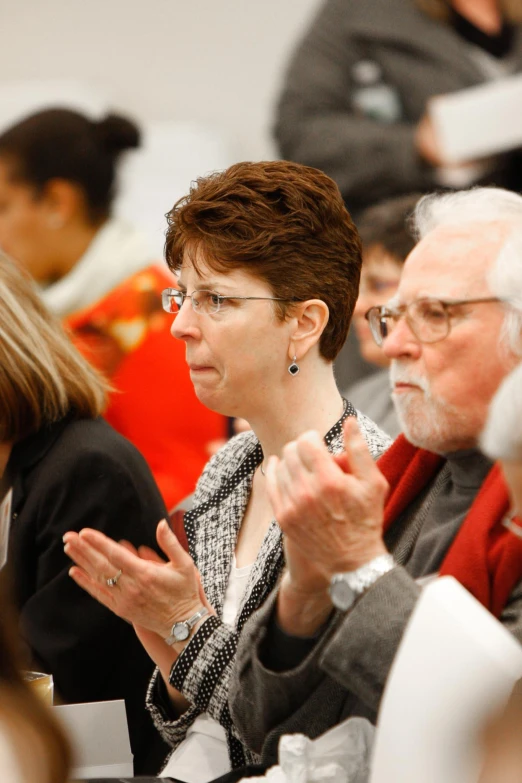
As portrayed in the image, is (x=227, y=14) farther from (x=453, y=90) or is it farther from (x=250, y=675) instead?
(x=250, y=675)

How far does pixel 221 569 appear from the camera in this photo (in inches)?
91.8

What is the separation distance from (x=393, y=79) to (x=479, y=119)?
355 mm

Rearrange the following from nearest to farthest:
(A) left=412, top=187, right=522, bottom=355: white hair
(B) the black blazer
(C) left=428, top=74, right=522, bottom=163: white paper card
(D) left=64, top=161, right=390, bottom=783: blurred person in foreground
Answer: (A) left=412, top=187, right=522, bottom=355: white hair < (D) left=64, top=161, right=390, bottom=783: blurred person in foreground < (B) the black blazer < (C) left=428, top=74, right=522, bottom=163: white paper card

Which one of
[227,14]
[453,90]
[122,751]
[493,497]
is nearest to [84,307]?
[227,14]

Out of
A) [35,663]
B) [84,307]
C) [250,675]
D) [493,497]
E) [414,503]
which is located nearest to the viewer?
[493,497]

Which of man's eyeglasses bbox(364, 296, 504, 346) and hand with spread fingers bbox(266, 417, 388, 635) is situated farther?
man's eyeglasses bbox(364, 296, 504, 346)

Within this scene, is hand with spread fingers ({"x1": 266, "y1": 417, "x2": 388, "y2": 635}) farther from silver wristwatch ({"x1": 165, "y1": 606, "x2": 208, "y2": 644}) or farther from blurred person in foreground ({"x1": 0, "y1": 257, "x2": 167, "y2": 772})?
blurred person in foreground ({"x1": 0, "y1": 257, "x2": 167, "y2": 772})

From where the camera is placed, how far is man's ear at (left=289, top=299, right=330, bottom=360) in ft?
7.50

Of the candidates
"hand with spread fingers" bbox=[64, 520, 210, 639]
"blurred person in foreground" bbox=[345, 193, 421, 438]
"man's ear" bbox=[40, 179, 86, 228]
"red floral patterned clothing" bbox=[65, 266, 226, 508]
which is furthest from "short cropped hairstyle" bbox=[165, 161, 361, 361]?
"man's ear" bbox=[40, 179, 86, 228]

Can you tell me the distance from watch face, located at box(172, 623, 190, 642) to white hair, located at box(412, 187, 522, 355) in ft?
2.79

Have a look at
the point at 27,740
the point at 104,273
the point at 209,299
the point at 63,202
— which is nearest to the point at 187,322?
the point at 209,299

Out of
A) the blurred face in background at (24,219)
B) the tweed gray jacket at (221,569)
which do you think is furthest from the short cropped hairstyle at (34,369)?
the blurred face in background at (24,219)

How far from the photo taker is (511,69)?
370cm

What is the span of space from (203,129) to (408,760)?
3425mm
